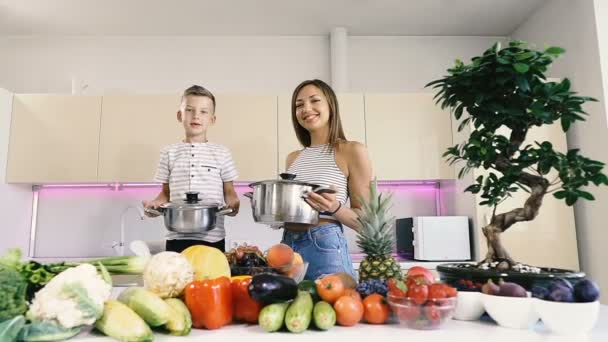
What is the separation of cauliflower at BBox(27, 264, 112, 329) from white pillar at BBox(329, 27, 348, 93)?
2.37 m

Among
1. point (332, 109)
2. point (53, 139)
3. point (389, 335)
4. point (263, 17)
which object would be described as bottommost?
point (389, 335)

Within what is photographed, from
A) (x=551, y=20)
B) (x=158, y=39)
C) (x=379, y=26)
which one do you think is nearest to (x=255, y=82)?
(x=158, y=39)

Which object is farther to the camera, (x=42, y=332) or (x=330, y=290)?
(x=330, y=290)

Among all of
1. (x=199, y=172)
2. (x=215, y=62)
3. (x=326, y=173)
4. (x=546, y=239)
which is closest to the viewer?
(x=326, y=173)

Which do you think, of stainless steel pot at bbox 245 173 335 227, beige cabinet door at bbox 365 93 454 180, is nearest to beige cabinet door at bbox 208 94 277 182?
beige cabinet door at bbox 365 93 454 180

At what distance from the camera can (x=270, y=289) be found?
57cm

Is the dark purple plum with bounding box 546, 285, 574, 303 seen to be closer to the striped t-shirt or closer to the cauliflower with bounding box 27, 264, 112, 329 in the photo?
the cauliflower with bounding box 27, 264, 112, 329

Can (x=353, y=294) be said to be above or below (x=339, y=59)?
below

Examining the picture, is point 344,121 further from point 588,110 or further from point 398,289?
point 398,289

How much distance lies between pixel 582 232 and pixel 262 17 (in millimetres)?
2368

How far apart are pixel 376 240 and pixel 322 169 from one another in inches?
17.6

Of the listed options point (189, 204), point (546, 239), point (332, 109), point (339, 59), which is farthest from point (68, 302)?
point (339, 59)

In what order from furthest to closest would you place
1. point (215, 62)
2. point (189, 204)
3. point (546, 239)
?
point (215, 62) < point (546, 239) < point (189, 204)

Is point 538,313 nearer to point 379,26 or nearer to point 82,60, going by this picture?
point 379,26
